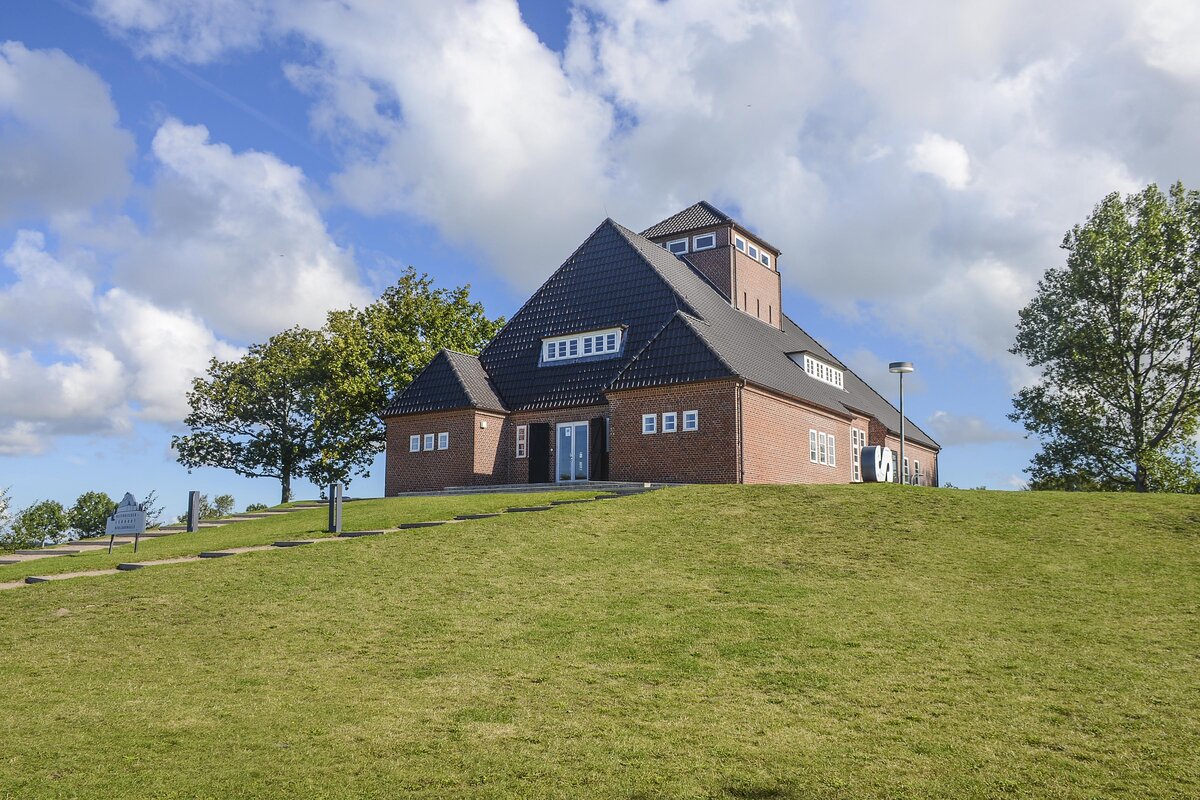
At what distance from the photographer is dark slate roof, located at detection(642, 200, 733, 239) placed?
4625 centimetres

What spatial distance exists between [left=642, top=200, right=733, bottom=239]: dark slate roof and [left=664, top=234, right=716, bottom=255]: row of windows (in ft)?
1.59

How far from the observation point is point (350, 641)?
48.5ft

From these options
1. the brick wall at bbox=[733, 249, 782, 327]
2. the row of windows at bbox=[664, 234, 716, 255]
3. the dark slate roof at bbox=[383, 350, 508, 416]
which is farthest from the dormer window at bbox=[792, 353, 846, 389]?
the dark slate roof at bbox=[383, 350, 508, 416]

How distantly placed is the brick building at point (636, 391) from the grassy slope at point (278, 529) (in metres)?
5.09

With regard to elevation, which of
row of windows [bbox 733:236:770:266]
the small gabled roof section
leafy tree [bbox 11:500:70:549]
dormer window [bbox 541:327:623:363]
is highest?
row of windows [bbox 733:236:770:266]

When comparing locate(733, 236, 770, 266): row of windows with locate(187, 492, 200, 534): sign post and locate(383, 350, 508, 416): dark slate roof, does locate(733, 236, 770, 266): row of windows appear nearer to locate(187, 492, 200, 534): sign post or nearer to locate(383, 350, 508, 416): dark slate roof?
locate(383, 350, 508, 416): dark slate roof

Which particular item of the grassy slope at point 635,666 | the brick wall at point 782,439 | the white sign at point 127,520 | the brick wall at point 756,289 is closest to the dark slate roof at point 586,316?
the brick wall at point 756,289

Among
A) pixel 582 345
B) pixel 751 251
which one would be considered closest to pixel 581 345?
pixel 582 345

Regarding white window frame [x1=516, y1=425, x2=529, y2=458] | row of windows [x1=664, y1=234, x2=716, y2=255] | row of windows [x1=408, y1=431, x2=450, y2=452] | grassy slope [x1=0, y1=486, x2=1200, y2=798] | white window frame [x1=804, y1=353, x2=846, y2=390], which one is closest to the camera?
grassy slope [x1=0, y1=486, x2=1200, y2=798]

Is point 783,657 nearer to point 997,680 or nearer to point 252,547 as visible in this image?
point 997,680

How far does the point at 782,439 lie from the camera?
35531mm

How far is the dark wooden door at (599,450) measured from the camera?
120 ft

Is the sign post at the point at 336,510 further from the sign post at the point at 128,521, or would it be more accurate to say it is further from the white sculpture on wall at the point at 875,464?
the white sculpture on wall at the point at 875,464

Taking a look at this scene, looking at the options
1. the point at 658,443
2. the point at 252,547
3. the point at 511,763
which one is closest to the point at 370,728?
the point at 511,763
